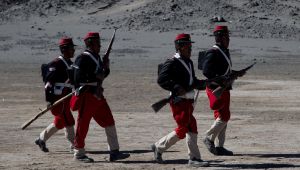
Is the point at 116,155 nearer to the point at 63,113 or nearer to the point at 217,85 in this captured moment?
the point at 63,113

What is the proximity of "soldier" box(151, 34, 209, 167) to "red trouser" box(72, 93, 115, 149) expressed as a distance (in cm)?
90

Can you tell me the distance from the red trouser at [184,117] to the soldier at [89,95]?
985 mm

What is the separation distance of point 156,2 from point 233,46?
710 centimetres

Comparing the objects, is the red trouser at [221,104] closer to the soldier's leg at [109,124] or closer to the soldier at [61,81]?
the soldier's leg at [109,124]

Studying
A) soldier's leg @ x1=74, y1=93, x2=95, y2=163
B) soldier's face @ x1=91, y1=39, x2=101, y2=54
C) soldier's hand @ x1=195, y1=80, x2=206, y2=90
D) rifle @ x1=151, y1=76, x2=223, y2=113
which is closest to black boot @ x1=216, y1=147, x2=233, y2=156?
rifle @ x1=151, y1=76, x2=223, y2=113

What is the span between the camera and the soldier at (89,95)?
41.3 ft

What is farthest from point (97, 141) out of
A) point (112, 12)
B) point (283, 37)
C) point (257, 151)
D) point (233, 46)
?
point (112, 12)

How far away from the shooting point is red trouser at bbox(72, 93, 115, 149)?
12.6m

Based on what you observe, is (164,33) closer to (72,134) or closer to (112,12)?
(112,12)

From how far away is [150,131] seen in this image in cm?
1608

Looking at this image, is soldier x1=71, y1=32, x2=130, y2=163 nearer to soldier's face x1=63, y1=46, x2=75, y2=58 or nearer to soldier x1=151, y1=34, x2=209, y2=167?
soldier's face x1=63, y1=46, x2=75, y2=58

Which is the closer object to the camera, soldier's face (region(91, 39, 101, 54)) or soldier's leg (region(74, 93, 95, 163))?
soldier's leg (region(74, 93, 95, 163))

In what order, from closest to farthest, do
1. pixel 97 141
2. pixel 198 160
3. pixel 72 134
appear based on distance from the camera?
1. pixel 198 160
2. pixel 72 134
3. pixel 97 141

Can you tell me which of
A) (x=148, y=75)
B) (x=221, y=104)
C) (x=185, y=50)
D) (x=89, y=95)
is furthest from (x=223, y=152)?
(x=148, y=75)
